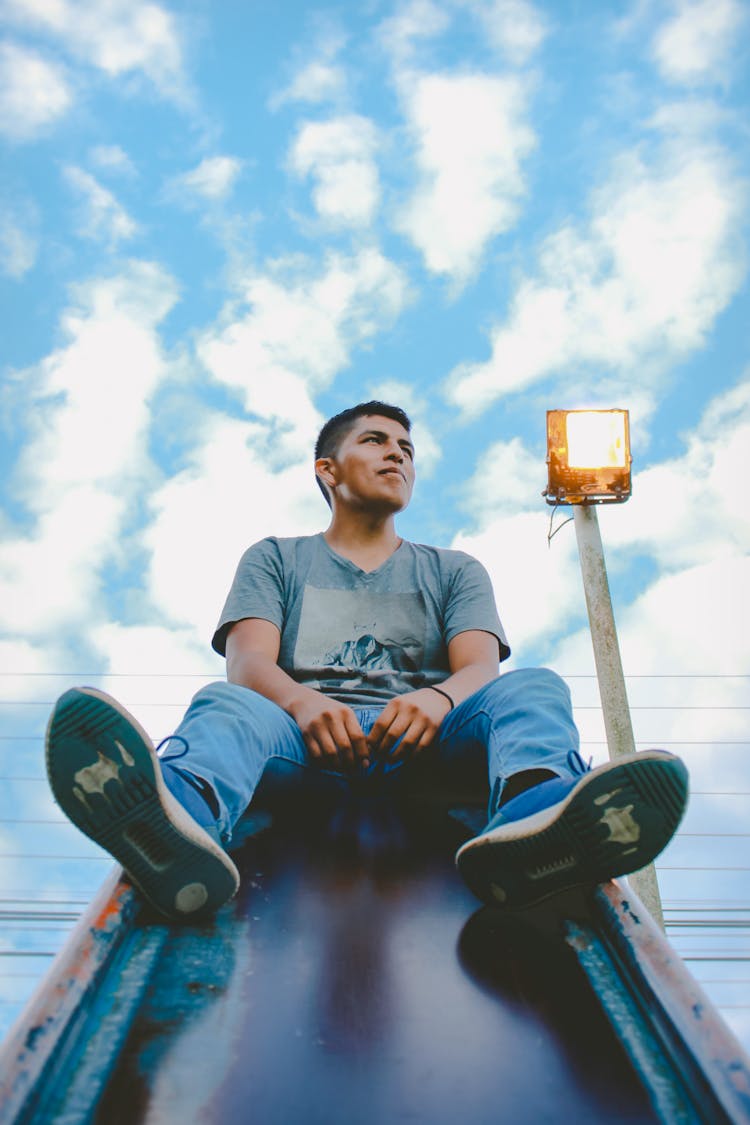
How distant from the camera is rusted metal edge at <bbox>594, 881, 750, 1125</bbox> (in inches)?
28.7

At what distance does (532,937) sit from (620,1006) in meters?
0.18

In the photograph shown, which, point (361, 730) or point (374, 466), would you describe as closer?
point (361, 730)

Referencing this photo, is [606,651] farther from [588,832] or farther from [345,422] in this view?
[588,832]

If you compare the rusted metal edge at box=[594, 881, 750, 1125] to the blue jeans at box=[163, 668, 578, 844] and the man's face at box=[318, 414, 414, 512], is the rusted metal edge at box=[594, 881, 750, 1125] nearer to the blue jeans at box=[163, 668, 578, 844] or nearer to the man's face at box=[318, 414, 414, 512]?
the blue jeans at box=[163, 668, 578, 844]

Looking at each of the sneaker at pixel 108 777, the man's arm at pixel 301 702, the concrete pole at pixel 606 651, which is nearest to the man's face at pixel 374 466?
the man's arm at pixel 301 702

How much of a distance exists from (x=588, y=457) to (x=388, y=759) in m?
3.00

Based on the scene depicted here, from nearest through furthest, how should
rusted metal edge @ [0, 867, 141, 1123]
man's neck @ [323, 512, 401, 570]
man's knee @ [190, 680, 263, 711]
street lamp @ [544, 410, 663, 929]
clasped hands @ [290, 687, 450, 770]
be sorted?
rusted metal edge @ [0, 867, 141, 1123] → man's knee @ [190, 680, 263, 711] → clasped hands @ [290, 687, 450, 770] → man's neck @ [323, 512, 401, 570] → street lamp @ [544, 410, 663, 929]

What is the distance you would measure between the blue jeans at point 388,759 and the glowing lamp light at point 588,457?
274 cm

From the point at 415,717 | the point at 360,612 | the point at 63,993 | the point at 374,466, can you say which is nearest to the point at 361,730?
the point at 415,717

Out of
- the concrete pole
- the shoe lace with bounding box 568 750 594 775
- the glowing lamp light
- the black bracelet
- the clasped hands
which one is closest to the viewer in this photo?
the shoe lace with bounding box 568 750 594 775

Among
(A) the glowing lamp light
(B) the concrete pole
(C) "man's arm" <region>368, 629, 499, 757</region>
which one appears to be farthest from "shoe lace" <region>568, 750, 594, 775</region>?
(A) the glowing lamp light

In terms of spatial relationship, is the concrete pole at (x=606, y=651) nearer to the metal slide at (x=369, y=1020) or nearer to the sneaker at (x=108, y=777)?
the metal slide at (x=369, y=1020)

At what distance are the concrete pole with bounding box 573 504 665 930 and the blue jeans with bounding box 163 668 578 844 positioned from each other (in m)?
1.83

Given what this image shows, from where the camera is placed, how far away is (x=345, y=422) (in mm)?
2785
